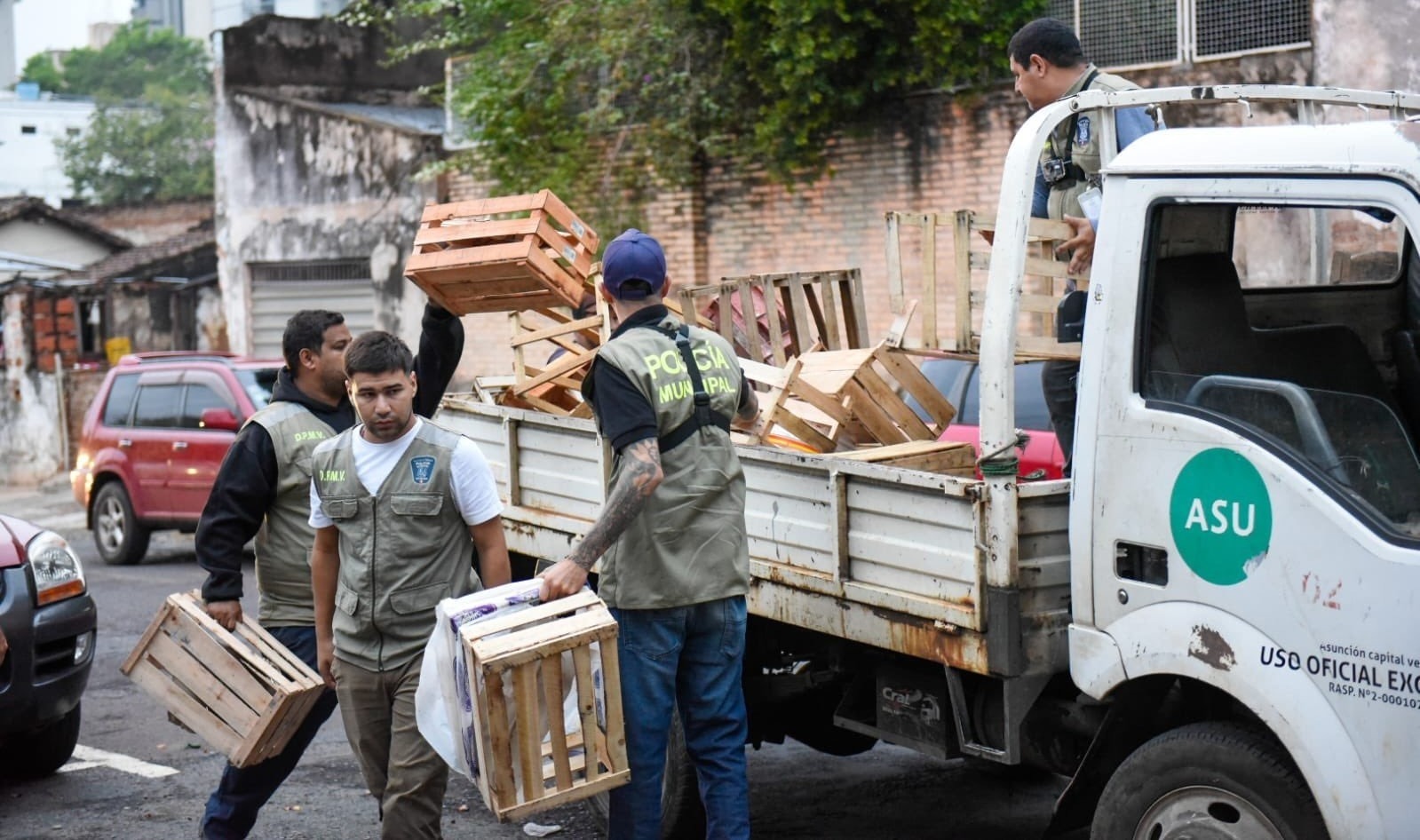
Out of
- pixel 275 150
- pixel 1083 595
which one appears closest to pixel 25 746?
pixel 1083 595

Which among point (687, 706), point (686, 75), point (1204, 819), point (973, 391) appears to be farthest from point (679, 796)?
point (686, 75)

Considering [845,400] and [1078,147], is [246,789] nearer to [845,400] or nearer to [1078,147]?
[845,400]

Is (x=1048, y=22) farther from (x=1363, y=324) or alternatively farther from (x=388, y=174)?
(x=388, y=174)

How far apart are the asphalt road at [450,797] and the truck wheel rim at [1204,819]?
2097 mm

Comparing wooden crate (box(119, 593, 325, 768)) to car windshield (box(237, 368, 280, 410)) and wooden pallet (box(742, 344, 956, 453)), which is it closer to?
wooden pallet (box(742, 344, 956, 453))

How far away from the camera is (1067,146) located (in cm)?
482

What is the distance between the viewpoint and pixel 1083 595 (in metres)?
A: 4.21

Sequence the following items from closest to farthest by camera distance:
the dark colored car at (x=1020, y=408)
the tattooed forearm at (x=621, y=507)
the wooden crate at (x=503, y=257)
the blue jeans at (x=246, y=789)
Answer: the tattooed forearm at (x=621, y=507), the blue jeans at (x=246, y=789), the wooden crate at (x=503, y=257), the dark colored car at (x=1020, y=408)

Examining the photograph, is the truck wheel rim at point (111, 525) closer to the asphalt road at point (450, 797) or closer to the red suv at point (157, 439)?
the red suv at point (157, 439)

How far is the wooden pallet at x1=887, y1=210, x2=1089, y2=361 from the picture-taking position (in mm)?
4617

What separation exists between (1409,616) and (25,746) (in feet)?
19.4

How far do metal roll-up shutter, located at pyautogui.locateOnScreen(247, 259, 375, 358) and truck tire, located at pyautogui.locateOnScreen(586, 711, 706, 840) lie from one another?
54.2ft

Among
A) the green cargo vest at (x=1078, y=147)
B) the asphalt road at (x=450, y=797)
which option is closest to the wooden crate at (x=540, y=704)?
the asphalt road at (x=450, y=797)

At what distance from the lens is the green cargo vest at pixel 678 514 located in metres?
4.64
